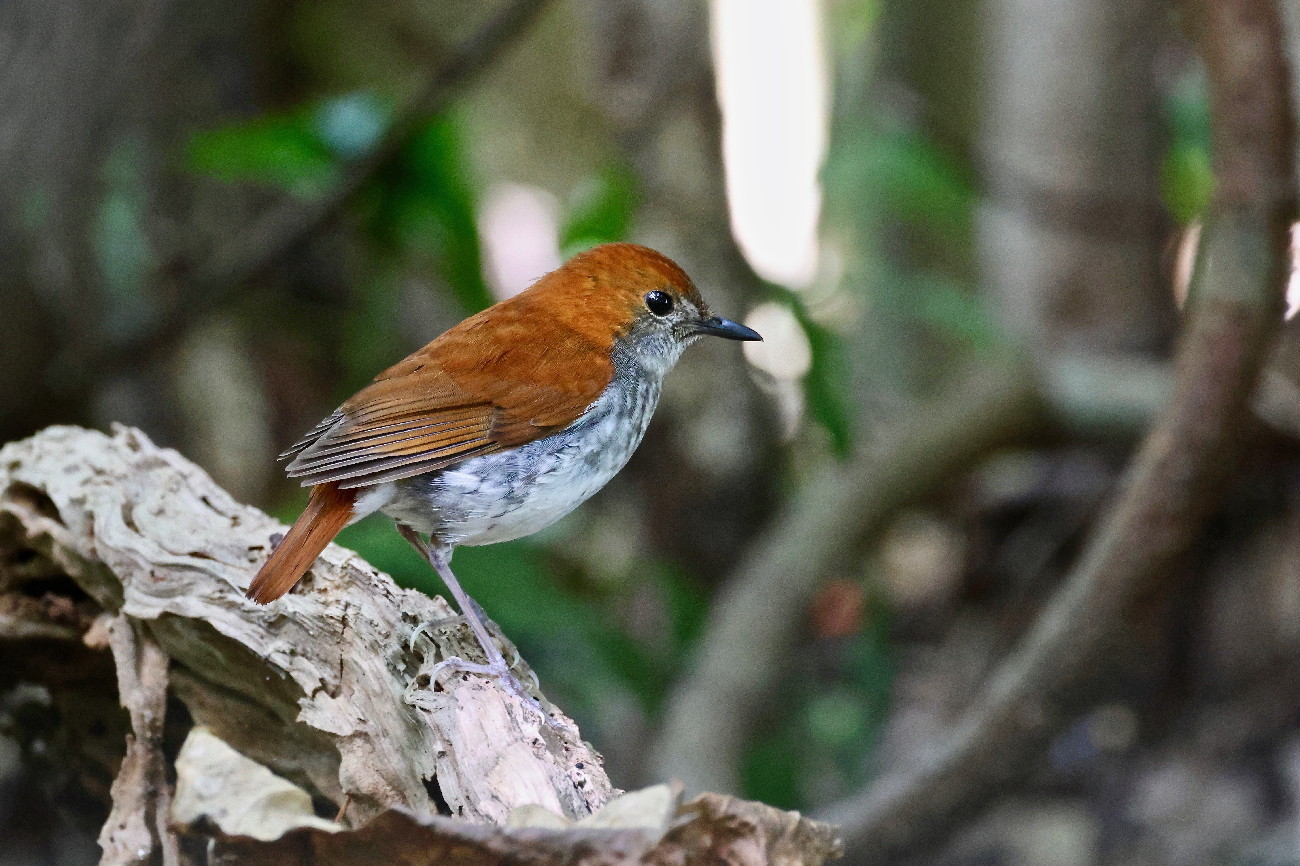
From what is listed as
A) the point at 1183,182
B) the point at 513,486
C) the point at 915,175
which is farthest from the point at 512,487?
the point at 1183,182

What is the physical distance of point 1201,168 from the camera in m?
6.25

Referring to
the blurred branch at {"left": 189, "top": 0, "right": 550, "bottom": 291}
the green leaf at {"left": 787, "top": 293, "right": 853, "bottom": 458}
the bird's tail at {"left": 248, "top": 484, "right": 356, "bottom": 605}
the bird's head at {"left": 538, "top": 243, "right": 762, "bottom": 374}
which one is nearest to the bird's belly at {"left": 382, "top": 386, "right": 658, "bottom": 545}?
the bird's tail at {"left": 248, "top": 484, "right": 356, "bottom": 605}

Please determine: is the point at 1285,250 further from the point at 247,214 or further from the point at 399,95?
the point at 247,214

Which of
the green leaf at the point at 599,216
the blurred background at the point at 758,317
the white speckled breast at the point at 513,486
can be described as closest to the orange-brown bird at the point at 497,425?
the white speckled breast at the point at 513,486

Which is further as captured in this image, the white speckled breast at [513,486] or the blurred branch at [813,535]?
the blurred branch at [813,535]

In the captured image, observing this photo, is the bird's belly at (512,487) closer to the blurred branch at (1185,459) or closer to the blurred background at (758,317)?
the blurred background at (758,317)

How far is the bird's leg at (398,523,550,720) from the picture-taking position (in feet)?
8.44

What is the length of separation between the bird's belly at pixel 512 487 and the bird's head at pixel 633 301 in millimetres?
284

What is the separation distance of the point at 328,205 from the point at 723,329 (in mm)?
2261

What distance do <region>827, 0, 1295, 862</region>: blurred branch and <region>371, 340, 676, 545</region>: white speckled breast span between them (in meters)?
1.83

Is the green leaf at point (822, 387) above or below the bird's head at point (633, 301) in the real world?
above

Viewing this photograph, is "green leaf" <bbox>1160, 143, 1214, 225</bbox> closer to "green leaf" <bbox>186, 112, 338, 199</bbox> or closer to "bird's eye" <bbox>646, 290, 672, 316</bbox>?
"bird's eye" <bbox>646, 290, 672, 316</bbox>

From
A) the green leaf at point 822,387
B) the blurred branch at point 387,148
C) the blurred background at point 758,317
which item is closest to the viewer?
the green leaf at point 822,387

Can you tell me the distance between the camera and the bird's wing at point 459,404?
9.14 feet
